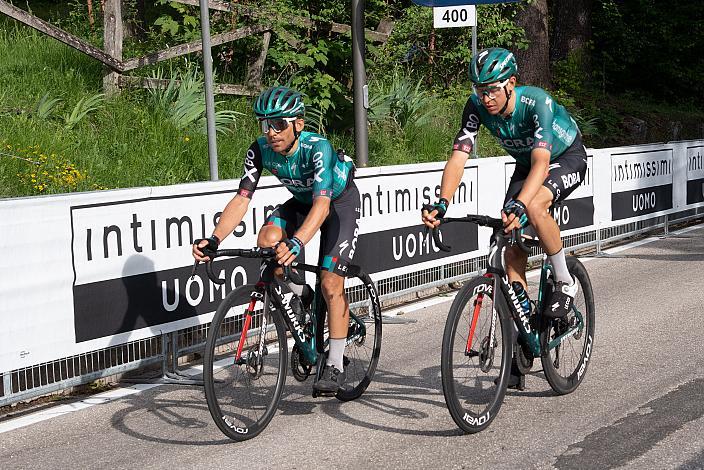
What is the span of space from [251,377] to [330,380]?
2.05 feet

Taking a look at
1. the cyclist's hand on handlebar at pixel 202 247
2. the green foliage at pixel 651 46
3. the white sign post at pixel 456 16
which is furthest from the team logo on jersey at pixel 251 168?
the green foliage at pixel 651 46

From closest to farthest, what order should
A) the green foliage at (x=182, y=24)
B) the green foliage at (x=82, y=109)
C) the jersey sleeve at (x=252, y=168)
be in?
the jersey sleeve at (x=252, y=168)
the green foliage at (x=82, y=109)
the green foliage at (x=182, y=24)

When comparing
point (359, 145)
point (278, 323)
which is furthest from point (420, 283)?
point (278, 323)

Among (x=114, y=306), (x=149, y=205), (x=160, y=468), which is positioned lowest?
(x=160, y=468)

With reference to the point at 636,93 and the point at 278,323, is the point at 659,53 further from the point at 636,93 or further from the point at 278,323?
the point at 278,323

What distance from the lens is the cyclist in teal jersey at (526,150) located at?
20.5 ft

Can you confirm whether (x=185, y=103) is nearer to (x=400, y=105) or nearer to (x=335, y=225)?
(x=400, y=105)

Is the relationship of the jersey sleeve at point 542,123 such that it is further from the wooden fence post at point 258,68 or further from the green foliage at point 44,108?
the wooden fence post at point 258,68

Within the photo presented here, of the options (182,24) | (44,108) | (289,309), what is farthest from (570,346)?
(182,24)

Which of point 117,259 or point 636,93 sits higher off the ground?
point 636,93

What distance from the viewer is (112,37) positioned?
14.5m

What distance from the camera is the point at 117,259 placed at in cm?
736

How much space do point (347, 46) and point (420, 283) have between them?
688 centimetres

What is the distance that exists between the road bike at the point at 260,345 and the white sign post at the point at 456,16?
739cm
